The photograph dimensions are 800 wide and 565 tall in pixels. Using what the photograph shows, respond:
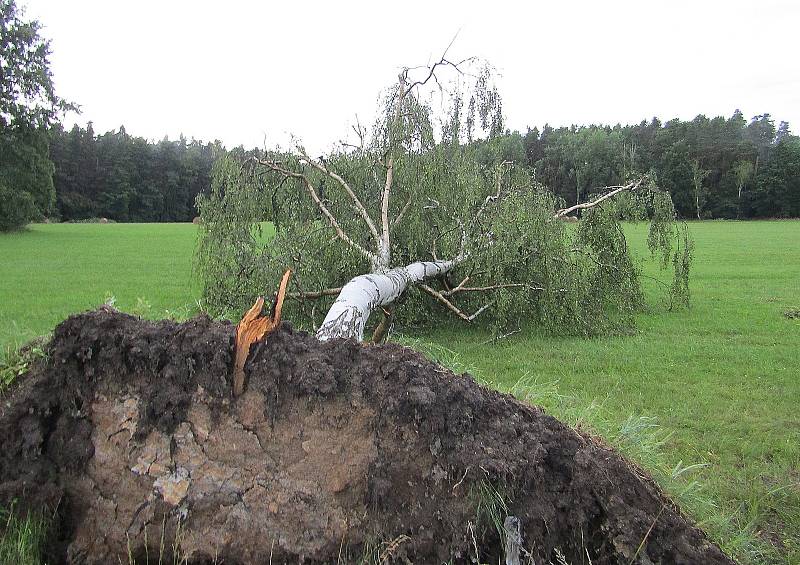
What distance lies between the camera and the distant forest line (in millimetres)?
50719

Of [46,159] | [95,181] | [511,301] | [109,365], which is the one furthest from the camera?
[95,181]

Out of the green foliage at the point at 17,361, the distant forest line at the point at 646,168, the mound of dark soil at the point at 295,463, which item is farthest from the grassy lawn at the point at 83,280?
the distant forest line at the point at 646,168

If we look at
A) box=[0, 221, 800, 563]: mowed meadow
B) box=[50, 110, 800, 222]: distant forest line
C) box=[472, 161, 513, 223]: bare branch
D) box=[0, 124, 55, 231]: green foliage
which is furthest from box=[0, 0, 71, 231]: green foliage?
box=[472, 161, 513, 223]: bare branch

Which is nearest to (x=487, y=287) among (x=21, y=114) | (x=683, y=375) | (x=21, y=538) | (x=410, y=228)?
(x=410, y=228)

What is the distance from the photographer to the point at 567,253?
7.96 m

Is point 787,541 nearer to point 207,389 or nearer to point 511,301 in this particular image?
point 207,389

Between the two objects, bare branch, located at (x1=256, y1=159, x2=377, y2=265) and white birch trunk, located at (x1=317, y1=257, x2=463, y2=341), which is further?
bare branch, located at (x1=256, y1=159, x2=377, y2=265)

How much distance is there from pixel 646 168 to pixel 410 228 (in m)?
42.7

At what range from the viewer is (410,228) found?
7.66 meters

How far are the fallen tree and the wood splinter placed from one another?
4.45 metres

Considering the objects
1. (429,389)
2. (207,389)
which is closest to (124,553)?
(207,389)

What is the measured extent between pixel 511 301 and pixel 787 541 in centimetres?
467

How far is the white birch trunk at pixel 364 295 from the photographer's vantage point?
370 centimetres

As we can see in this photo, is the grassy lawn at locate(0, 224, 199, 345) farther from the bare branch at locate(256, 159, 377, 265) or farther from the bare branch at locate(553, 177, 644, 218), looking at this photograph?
the bare branch at locate(553, 177, 644, 218)
